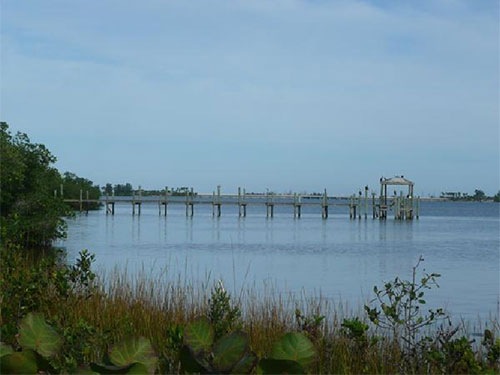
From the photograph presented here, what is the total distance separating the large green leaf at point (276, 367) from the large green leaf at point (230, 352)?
0.08 meters

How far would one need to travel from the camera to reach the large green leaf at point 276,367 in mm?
2686

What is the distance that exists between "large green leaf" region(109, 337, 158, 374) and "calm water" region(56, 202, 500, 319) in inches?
319

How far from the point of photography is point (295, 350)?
278cm

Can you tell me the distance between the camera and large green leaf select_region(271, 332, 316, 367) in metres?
2.75

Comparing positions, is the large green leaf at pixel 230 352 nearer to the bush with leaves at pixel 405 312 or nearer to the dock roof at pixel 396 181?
the bush with leaves at pixel 405 312

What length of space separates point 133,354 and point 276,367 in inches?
22.1

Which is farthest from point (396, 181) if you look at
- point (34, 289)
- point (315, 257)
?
point (34, 289)

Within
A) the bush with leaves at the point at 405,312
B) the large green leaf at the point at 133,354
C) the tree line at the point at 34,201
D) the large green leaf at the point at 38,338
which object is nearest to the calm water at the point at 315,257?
the tree line at the point at 34,201

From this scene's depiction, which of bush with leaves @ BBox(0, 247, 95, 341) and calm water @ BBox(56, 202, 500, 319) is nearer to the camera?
bush with leaves @ BBox(0, 247, 95, 341)

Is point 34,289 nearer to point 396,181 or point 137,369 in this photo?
point 137,369

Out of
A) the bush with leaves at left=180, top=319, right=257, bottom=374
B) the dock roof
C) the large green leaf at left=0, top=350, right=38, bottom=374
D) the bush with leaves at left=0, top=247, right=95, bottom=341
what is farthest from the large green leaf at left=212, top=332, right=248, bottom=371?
the dock roof

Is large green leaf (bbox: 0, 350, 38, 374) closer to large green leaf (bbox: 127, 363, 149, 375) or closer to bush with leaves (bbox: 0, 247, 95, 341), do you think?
large green leaf (bbox: 127, 363, 149, 375)

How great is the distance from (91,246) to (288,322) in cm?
2424

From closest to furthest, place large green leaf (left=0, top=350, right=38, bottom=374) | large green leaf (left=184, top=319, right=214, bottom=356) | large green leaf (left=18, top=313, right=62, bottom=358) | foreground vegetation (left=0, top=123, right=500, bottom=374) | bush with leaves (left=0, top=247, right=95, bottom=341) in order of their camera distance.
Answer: large green leaf (left=0, top=350, right=38, bottom=374)
foreground vegetation (left=0, top=123, right=500, bottom=374)
large green leaf (left=184, top=319, right=214, bottom=356)
large green leaf (left=18, top=313, right=62, bottom=358)
bush with leaves (left=0, top=247, right=95, bottom=341)
